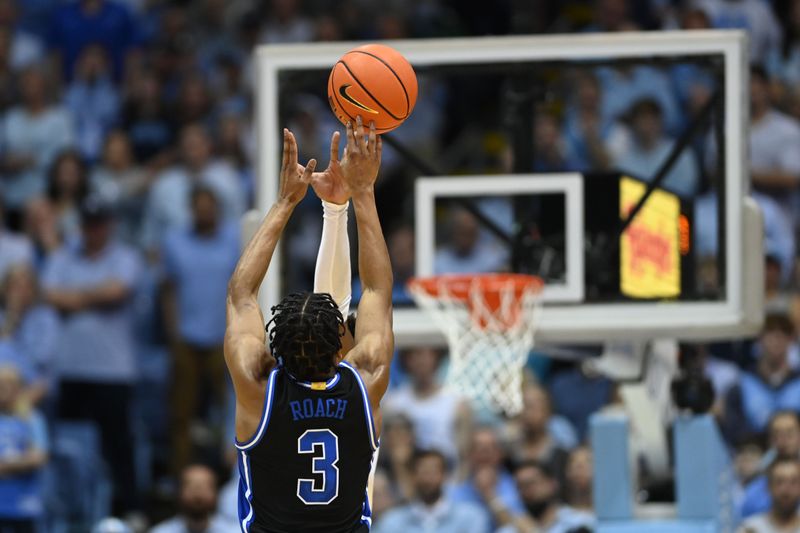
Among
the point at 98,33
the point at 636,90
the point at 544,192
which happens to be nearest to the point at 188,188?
the point at 98,33

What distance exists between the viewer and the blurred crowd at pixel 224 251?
1109 centimetres

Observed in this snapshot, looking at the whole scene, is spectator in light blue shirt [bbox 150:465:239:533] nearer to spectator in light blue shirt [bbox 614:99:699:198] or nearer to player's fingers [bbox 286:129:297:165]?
spectator in light blue shirt [bbox 614:99:699:198]

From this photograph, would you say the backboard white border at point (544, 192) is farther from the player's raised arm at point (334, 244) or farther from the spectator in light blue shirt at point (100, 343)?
the spectator in light blue shirt at point (100, 343)

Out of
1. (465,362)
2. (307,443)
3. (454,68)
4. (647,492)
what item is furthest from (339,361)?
(647,492)

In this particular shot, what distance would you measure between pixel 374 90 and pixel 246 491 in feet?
4.89

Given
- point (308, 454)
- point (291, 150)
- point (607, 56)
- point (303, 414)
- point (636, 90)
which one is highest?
point (636, 90)

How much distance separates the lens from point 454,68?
8836 millimetres

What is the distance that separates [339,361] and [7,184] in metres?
8.51

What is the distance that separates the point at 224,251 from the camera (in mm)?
12469

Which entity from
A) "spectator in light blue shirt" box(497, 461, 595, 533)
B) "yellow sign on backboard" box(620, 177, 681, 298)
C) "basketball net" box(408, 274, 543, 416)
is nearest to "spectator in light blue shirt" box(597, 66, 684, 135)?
"spectator in light blue shirt" box(497, 461, 595, 533)

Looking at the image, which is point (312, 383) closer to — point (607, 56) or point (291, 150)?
point (291, 150)

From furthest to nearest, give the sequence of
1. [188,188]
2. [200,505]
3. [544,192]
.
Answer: [188,188] < [200,505] < [544,192]

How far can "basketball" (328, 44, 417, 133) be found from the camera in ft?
20.1

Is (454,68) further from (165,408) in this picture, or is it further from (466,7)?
(466,7)
